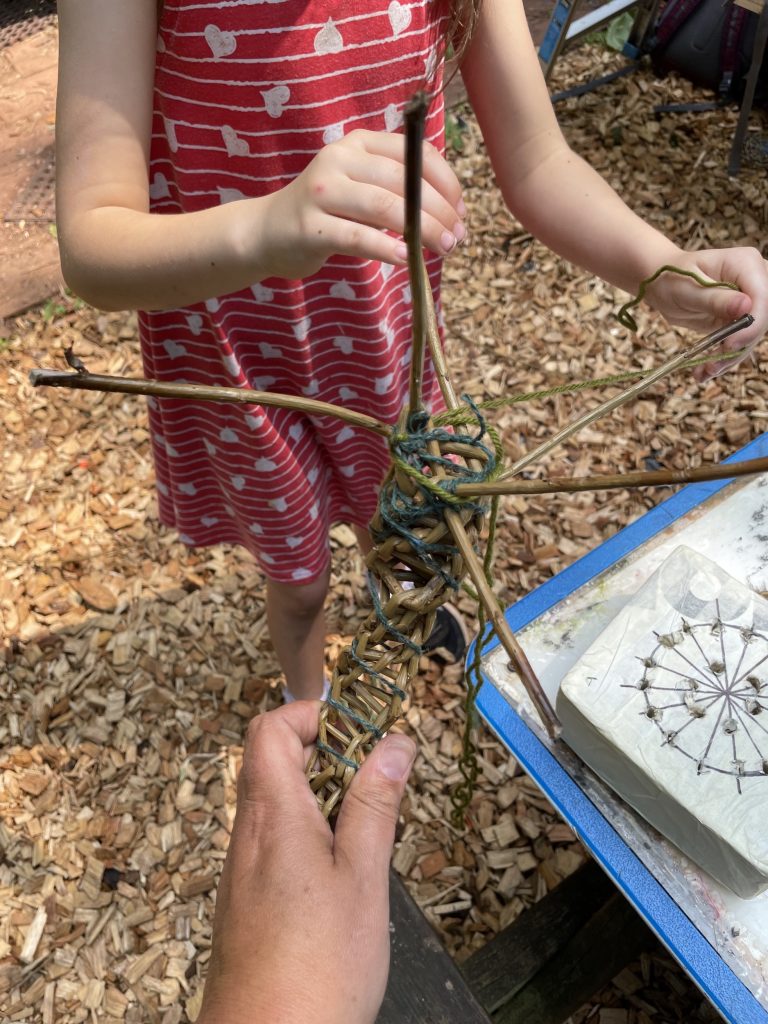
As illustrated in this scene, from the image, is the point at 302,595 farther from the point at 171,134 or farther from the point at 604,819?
the point at 171,134

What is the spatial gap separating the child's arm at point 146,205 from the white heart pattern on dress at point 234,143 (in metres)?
0.08

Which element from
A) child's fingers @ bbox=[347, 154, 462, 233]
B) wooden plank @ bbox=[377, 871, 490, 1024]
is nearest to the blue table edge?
wooden plank @ bbox=[377, 871, 490, 1024]

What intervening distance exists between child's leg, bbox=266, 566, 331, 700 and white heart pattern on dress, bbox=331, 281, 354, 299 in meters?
0.43

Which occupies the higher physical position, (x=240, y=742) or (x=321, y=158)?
(x=321, y=158)

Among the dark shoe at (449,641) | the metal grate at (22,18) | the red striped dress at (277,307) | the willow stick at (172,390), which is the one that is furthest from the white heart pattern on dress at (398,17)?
the metal grate at (22,18)

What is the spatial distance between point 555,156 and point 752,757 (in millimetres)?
718

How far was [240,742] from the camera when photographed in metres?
1.49

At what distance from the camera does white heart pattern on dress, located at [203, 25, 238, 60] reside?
763mm

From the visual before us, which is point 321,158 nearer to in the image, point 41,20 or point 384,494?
point 384,494

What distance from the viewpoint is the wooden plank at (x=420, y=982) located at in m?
0.93

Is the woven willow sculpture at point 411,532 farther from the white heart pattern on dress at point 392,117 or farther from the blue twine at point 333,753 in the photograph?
the white heart pattern on dress at point 392,117

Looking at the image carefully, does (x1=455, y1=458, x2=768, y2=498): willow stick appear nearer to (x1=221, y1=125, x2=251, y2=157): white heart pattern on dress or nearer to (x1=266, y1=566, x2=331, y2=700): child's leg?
(x1=221, y1=125, x2=251, y2=157): white heart pattern on dress

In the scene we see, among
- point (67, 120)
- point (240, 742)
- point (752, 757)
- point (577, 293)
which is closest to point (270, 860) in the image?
point (752, 757)

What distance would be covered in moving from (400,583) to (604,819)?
1.49 ft
